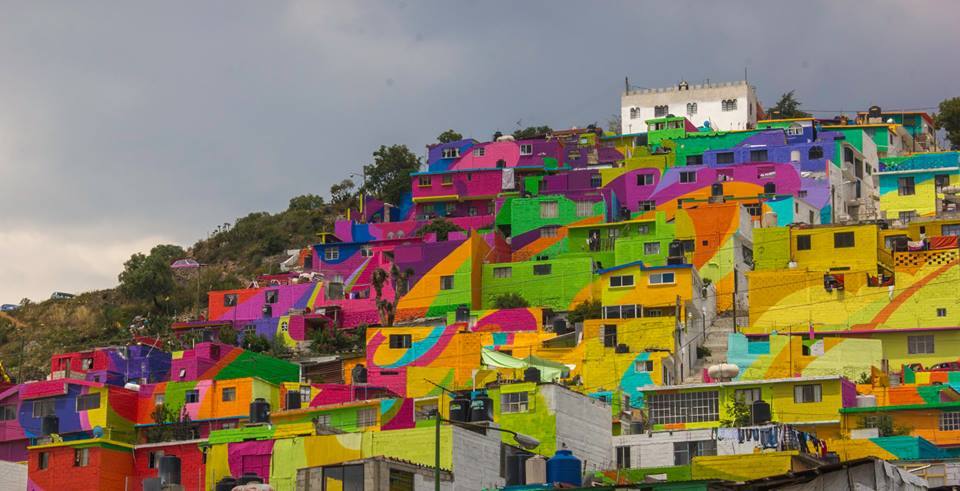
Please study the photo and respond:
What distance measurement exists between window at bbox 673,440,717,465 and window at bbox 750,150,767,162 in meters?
47.8

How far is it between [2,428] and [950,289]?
3921cm

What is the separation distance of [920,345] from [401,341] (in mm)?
22465

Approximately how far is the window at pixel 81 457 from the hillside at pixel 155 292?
3401 cm

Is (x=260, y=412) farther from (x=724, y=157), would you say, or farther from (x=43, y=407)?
(x=724, y=157)

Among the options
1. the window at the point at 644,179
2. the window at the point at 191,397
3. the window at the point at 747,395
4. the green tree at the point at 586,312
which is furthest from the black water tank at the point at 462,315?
the window at the point at 747,395

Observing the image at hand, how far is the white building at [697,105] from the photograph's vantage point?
400ft

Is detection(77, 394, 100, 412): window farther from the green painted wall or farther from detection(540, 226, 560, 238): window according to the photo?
detection(540, 226, 560, 238): window

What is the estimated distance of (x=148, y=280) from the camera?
111 meters

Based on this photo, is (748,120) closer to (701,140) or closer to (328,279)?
(701,140)

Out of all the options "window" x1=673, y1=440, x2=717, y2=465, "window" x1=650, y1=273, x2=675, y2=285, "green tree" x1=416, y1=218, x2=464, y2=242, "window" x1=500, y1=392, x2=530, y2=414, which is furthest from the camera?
"green tree" x1=416, y1=218, x2=464, y2=242

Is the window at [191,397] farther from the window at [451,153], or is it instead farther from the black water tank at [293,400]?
the window at [451,153]

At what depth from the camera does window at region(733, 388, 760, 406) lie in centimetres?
6072

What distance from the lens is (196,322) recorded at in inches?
3787

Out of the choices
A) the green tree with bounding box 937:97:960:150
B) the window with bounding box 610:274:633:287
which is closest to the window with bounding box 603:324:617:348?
the window with bounding box 610:274:633:287
